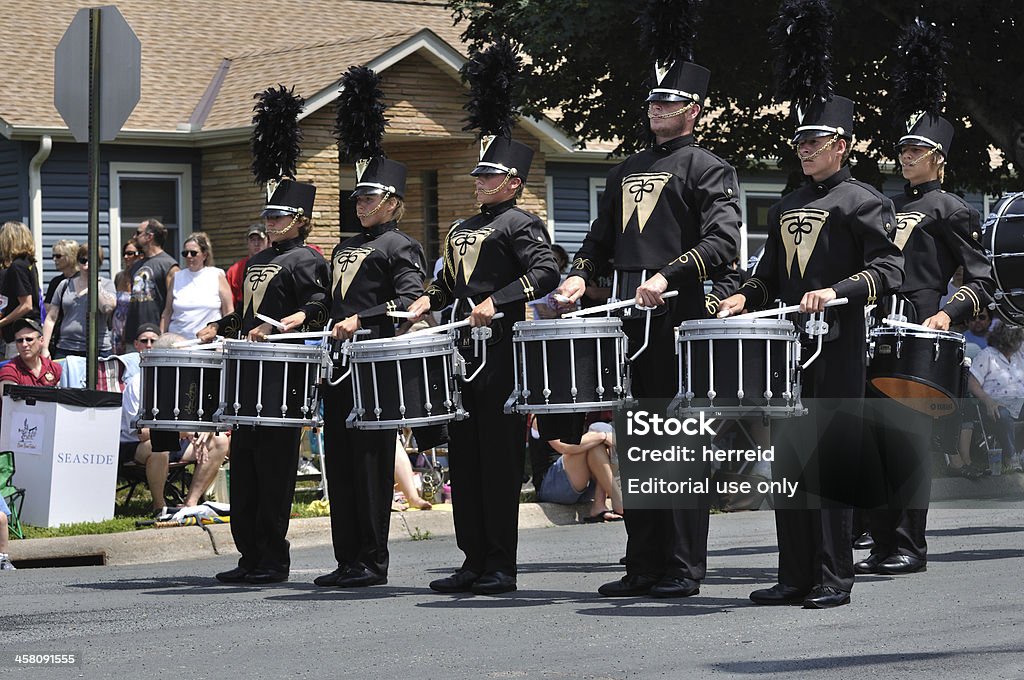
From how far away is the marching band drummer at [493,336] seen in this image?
9.33 meters

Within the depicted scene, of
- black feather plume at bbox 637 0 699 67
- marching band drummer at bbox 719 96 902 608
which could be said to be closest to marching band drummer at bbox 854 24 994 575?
marching band drummer at bbox 719 96 902 608

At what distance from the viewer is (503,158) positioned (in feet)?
31.1

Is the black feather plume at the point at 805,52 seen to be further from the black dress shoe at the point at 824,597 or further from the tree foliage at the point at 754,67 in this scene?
the tree foliage at the point at 754,67

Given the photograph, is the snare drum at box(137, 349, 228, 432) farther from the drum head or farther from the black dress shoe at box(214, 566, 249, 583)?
the drum head

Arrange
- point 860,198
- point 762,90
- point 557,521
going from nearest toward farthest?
point 860,198 < point 557,521 < point 762,90

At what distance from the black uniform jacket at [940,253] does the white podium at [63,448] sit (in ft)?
19.5

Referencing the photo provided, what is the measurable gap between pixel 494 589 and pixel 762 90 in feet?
42.3

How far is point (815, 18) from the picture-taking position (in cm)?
874

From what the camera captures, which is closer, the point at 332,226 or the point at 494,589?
the point at 494,589

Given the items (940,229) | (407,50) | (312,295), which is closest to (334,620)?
(312,295)

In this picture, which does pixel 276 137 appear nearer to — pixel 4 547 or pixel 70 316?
pixel 4 547

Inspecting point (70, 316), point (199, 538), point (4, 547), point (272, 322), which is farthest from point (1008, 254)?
point (70, 316)

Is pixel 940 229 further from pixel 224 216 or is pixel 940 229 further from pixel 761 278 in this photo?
pixel 224 216

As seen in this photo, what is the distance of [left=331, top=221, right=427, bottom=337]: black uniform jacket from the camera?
9781 mm
